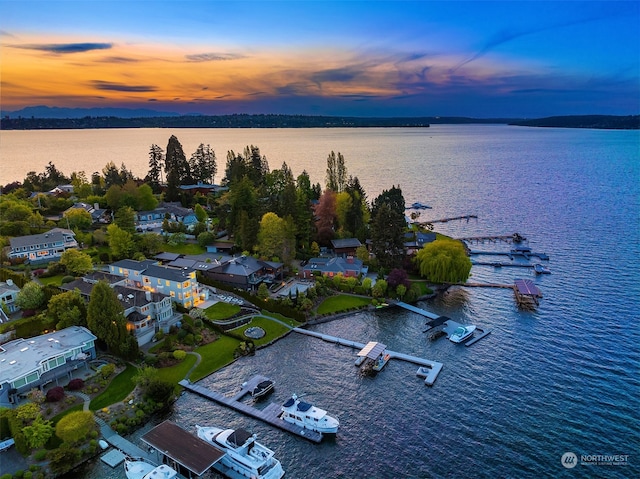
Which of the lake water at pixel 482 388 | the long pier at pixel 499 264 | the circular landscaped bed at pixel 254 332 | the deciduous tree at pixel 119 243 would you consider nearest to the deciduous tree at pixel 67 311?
the lake water at pixel 482 388

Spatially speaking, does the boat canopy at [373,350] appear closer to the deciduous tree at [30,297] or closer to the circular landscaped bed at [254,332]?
the circular landscaped bed at [254,332]

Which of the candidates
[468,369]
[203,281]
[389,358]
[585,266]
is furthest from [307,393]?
[585,266]

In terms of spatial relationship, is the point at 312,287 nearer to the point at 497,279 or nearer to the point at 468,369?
the point at 468,369

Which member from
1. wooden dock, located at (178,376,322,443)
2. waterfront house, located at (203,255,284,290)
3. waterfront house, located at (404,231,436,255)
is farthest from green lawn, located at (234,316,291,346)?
waterfront house, located at (404,231,436,255)

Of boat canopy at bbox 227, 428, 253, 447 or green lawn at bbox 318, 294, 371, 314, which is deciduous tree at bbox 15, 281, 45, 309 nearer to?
boat canopy at bbox 227, 428, 253, 447

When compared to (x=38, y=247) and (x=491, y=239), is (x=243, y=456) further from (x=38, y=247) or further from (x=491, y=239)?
(x=491, y=239)

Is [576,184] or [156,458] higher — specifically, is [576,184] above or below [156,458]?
above
